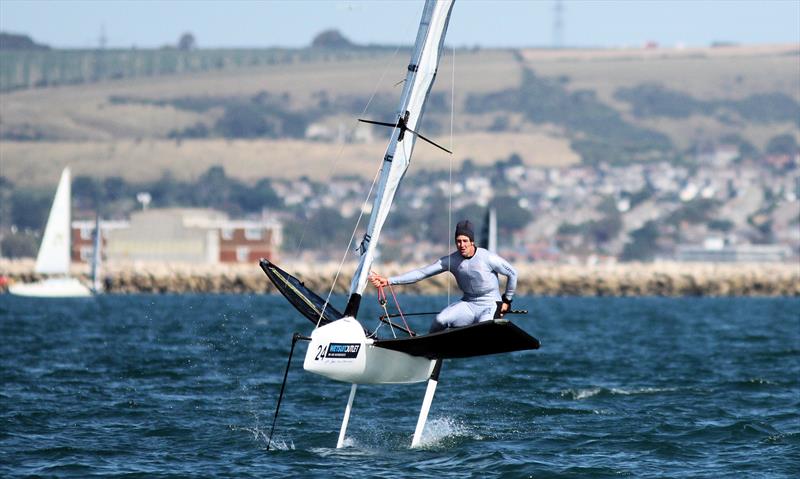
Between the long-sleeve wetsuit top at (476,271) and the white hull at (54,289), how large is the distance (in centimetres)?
5750

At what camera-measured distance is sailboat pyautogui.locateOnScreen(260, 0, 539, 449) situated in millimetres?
16062

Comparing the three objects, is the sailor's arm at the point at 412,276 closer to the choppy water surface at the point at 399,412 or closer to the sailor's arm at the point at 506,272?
the sailor's arm at the point at 506,272

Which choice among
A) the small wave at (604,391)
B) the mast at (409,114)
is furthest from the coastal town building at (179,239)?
the mast at (409,114)

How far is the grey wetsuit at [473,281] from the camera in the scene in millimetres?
16172

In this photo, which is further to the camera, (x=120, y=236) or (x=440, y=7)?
(x=120, y=236)

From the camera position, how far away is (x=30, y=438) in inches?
696

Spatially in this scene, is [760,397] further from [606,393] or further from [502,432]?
[502,432]

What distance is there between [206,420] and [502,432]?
389 cm

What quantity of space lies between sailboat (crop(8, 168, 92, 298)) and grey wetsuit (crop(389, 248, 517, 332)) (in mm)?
57472

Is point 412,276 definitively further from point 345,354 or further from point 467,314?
point 345,354

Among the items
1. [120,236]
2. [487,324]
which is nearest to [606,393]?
[487,324]

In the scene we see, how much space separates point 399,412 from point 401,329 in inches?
177

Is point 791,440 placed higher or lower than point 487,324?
lower

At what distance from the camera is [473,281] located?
16.3 metres
